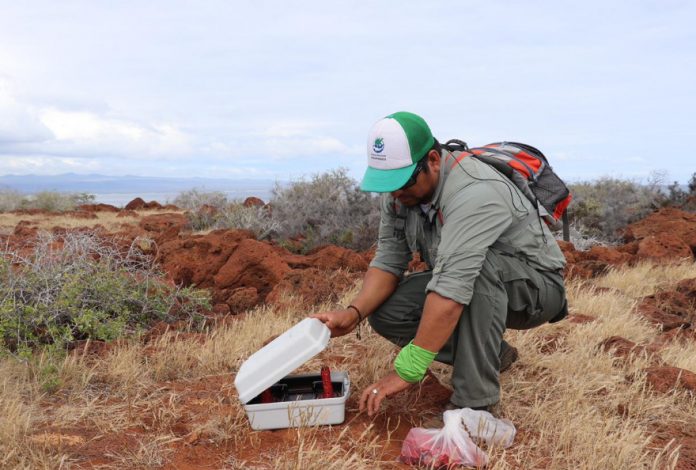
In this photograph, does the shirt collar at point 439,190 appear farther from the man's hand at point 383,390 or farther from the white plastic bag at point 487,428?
the white plastic bag at point 487,428

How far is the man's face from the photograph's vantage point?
3.15m

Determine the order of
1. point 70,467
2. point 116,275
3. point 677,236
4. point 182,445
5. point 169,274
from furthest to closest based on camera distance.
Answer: point 677,236 → point 169,274 → point 116,275 → point 182,445 → point 70,467

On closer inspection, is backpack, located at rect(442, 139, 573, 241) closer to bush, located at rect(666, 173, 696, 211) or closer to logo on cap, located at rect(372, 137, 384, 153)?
logo on cap, located at rect(372, 137, 384, 153)

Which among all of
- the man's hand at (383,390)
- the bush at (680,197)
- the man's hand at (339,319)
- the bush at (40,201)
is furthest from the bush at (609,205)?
the bush at (40,201)

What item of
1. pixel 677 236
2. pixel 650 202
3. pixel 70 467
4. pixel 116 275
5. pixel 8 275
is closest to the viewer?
pixel 70 467

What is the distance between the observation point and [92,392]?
3799 millimetres

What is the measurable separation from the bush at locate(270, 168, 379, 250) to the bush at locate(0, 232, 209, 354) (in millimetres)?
3774

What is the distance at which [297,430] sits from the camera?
→ 10.4 feet

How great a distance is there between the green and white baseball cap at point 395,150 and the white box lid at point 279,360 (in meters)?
0.75

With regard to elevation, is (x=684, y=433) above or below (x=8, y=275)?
below

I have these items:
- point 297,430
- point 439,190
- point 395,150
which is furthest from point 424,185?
point 297,430

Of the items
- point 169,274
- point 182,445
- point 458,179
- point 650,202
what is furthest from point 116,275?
point 650,202

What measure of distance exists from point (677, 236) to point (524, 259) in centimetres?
680

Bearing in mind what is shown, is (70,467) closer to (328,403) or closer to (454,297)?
(328,403)
